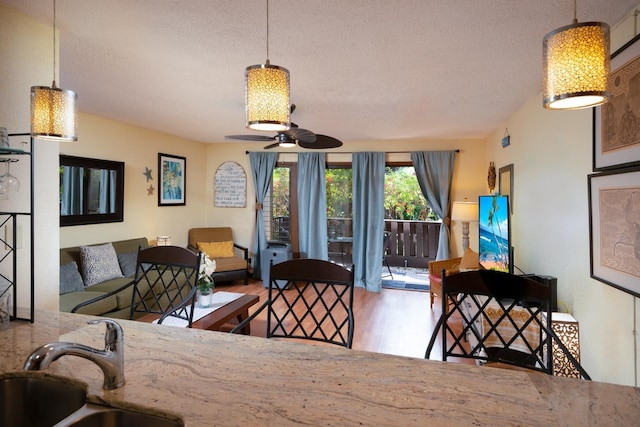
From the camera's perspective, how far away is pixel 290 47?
7.60 feet

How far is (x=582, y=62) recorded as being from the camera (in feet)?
3.08

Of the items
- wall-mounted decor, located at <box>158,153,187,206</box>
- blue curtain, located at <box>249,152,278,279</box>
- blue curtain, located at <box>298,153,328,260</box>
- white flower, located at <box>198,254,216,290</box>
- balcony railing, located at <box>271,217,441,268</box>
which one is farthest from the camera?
→ balcony railing, located at <box>271,217,441,268</box>

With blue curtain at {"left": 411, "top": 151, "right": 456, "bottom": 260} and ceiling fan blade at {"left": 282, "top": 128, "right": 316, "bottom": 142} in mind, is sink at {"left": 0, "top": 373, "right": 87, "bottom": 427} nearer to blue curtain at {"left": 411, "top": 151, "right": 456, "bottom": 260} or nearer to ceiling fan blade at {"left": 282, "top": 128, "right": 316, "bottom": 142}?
ceiling fan blade at {"left": 282, "top": 128, "right": 316, "bottom": 142}

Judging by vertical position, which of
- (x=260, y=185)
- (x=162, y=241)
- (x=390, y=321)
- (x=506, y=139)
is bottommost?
(x=390, y=321)

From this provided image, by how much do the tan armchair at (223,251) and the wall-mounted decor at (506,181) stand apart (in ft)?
12.8

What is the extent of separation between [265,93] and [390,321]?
3581 millimetres

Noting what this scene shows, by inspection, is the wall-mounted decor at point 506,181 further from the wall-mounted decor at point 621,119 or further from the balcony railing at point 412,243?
the balcony railing at point 412,243

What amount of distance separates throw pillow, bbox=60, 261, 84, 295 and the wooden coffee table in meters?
0.70

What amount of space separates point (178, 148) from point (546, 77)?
225 inches

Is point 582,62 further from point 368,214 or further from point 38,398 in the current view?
point 368,214

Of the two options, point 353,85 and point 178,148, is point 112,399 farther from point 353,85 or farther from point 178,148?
point 178,148

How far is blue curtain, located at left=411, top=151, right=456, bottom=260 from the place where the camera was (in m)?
5.54

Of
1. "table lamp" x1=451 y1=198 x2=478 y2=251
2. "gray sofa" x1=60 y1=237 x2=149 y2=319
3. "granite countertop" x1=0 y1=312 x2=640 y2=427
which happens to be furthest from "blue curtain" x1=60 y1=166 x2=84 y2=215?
"table lamp" x1=451 y1=198 x2=478 y2=251

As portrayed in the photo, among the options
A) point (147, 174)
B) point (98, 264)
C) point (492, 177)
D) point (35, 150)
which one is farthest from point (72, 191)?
point (492, 177)
